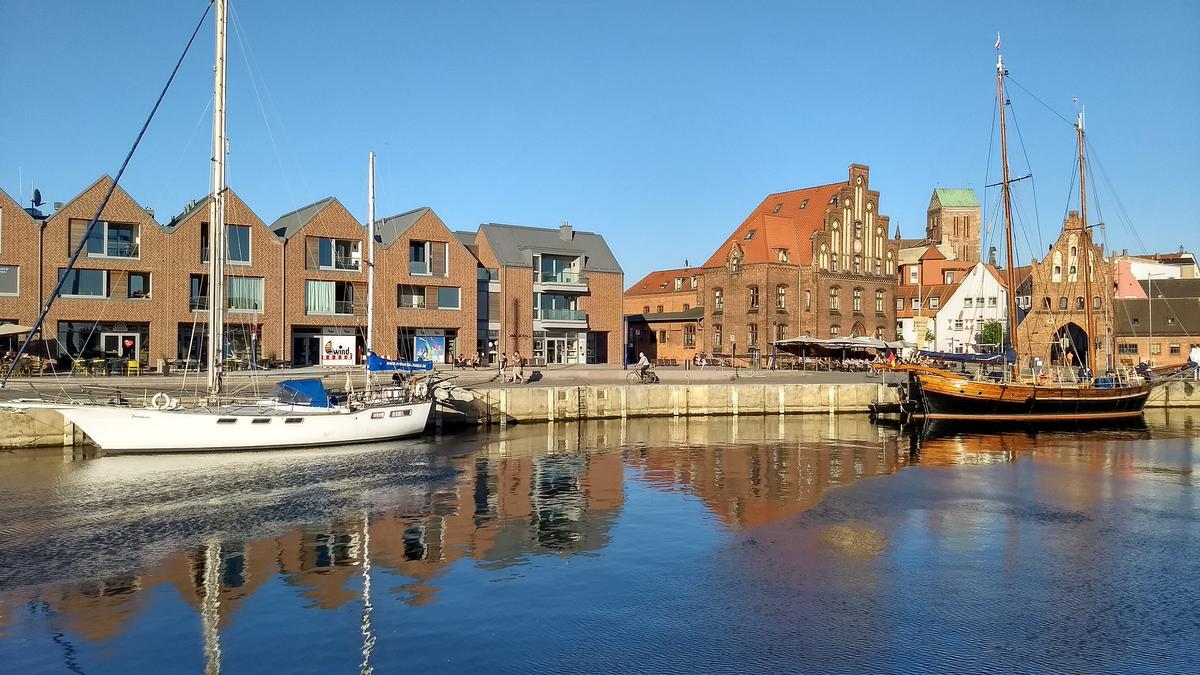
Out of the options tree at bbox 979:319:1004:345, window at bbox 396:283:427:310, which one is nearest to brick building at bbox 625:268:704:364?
window at bbox 396:283:427:310

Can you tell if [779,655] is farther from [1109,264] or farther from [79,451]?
[1109,264]

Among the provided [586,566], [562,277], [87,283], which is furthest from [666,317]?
[586,566]

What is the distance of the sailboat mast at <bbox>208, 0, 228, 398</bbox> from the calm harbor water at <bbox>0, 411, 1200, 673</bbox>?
3.71 m

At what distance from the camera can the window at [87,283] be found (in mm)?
47312

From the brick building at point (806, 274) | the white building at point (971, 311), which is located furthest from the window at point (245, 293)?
the white building at point (971, 311)

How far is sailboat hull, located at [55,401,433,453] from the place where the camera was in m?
27.3

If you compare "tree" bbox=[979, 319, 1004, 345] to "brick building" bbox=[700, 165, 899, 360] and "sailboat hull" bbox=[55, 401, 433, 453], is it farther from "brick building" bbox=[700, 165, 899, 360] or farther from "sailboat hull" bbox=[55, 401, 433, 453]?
"sailboat hull" bbox=[55, 401, 433, 453]

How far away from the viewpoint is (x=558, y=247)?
67.6m

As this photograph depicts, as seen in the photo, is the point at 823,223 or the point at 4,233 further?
the point at 823,223

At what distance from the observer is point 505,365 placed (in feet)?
168

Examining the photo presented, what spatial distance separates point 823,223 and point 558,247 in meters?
21.7

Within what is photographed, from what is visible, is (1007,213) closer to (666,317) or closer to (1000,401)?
(1000,401)

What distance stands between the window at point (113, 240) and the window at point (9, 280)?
3.57m

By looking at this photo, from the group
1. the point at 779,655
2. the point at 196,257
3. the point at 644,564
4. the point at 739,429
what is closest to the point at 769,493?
the point at 644,564
